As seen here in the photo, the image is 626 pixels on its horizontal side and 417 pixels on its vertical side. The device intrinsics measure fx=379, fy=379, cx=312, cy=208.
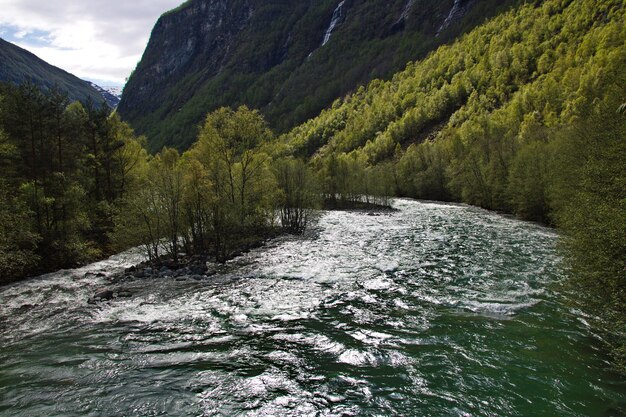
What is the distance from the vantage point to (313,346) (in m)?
17.1

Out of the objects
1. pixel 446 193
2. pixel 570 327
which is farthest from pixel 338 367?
pixel 446 193

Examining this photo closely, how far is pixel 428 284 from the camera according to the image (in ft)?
86.3

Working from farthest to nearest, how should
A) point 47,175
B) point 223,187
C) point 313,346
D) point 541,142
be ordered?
point 541,142
point 223,187
point 47,175
point 313,346

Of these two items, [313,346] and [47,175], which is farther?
[47,175]

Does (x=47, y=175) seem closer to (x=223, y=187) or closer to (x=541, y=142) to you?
(x=223, y=187)

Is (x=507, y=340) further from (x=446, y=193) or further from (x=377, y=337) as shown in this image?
(x=446, y=193)

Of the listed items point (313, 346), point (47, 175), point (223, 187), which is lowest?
point (313, 346)

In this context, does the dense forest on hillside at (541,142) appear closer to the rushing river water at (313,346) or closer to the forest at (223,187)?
the forest at (223,187)

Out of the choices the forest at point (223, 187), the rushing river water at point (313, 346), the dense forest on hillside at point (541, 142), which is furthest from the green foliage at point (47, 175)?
the dense forest on hillside at point (541, 142)

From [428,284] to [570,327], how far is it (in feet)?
31.4

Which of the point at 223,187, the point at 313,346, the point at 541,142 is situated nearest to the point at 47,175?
the point at 223,187

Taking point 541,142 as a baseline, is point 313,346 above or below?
below

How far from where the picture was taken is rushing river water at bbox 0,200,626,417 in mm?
12719

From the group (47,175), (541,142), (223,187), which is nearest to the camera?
(47,175)
